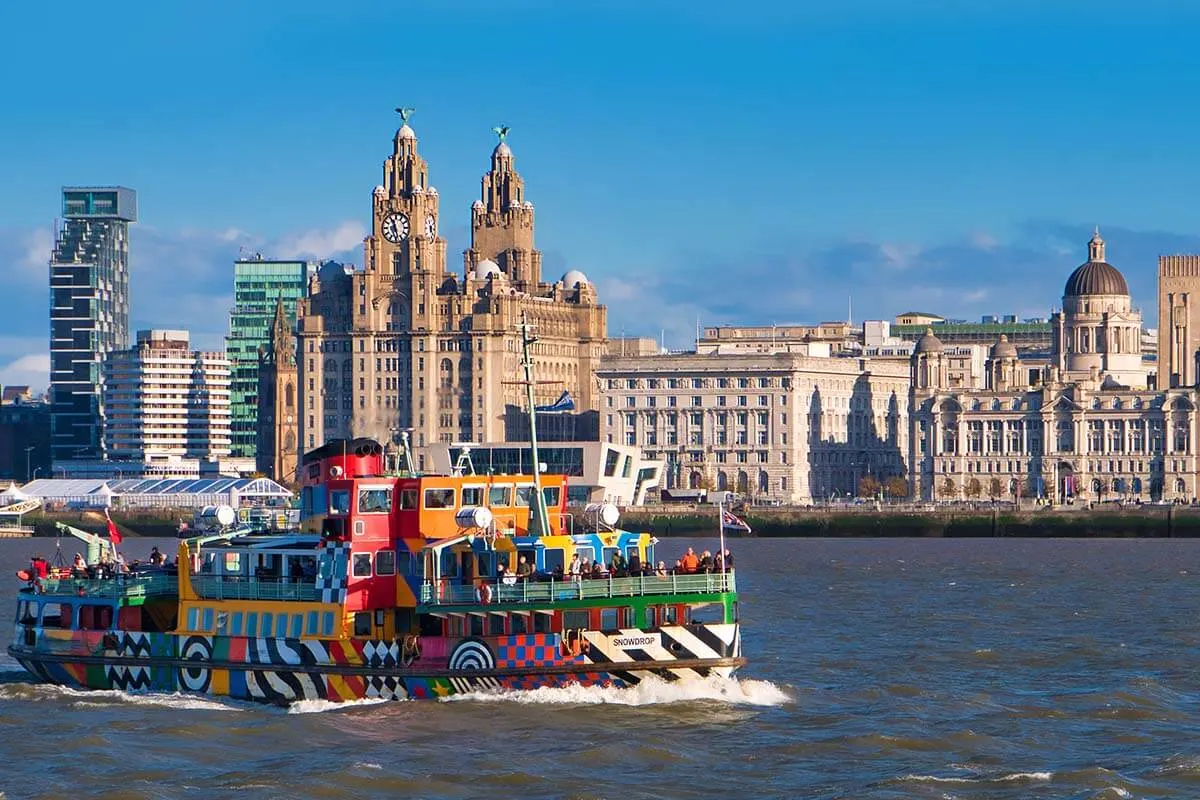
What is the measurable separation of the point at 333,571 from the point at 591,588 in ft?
20.5

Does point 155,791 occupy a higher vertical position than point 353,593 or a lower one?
lower

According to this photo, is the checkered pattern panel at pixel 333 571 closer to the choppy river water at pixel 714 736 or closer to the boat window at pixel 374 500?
the boat window at pixel 374 500

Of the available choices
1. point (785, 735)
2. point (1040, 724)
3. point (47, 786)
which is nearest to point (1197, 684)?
point (1040, 724)

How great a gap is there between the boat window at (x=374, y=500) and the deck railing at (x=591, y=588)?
2835mm

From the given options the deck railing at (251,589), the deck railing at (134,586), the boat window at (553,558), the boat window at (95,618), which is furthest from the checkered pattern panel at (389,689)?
the boat window at (95,618)

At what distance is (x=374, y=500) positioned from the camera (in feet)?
194

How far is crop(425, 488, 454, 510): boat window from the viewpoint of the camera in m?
59.5

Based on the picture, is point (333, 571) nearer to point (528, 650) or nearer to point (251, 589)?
point (251, 589)

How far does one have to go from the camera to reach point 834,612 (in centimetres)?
9138

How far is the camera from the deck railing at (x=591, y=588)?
186 feet

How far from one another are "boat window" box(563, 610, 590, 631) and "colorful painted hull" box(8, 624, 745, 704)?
0.86 feet

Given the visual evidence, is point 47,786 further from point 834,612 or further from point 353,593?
point 834,612

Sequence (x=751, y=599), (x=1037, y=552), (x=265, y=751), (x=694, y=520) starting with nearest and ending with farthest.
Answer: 1. (x=265, y=751)
2. (x=751, y=599)
3. (x=1037, y=552)
4. (x=694, y=520)

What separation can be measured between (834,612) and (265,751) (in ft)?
135
